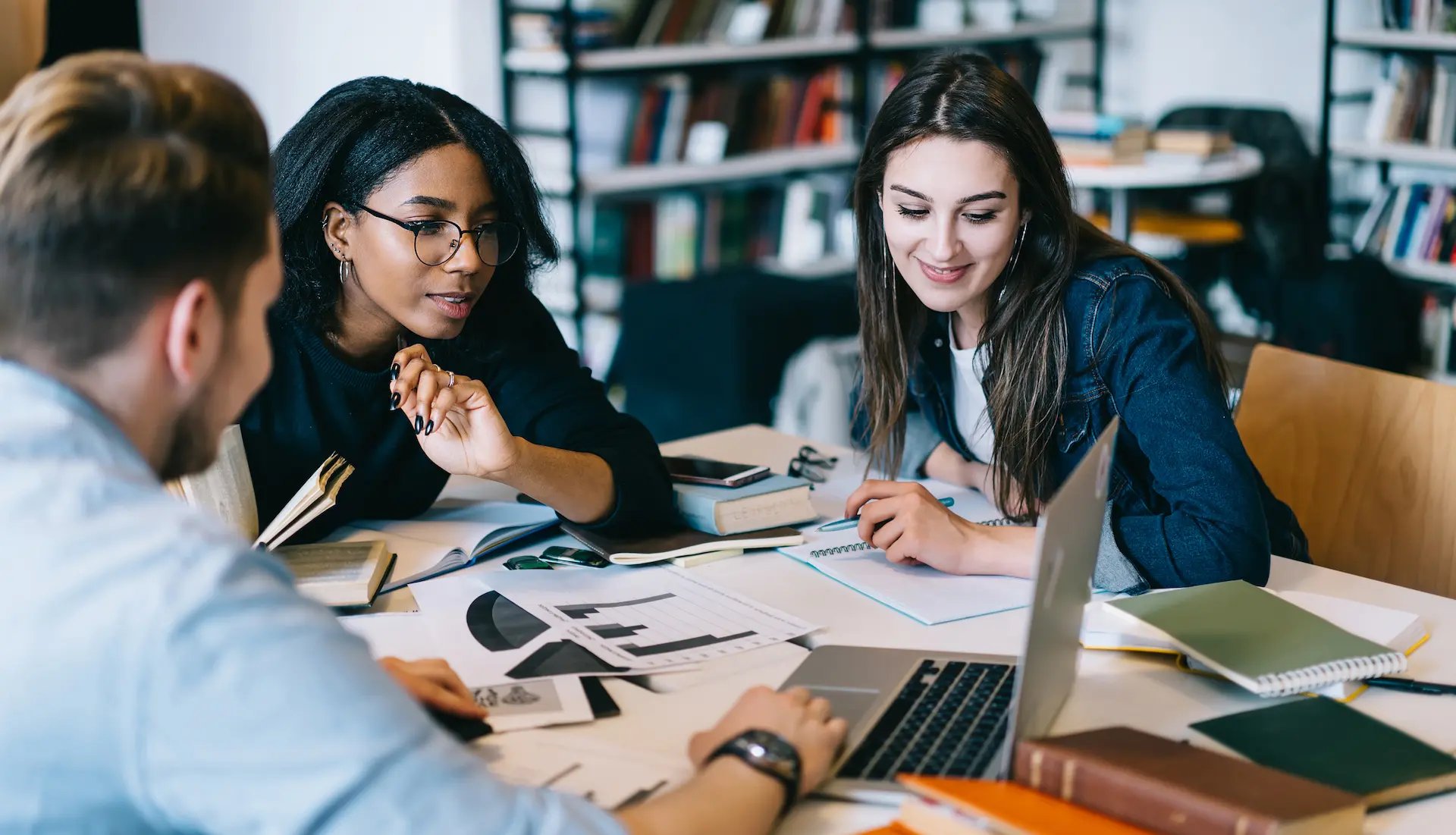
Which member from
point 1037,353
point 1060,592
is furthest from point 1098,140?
point 1060,592

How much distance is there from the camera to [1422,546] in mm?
1790

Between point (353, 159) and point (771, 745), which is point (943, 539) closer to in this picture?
point (771, 745)

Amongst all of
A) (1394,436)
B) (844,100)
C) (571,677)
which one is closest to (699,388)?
(844,100)

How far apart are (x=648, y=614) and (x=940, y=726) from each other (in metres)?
0.40

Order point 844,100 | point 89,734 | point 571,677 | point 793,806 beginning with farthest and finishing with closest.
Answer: point 844,100 → point 571,677 → point 793,806 → point 89,734

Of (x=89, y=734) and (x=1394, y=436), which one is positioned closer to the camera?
(x=89, y=734)

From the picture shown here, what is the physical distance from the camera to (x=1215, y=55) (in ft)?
17.2

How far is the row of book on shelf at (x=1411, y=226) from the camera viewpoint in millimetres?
4395

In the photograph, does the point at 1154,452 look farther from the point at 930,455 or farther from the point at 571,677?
the point at 571,677

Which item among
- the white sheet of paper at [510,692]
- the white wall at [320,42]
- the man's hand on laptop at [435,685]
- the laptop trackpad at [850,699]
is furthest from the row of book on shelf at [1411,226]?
the man's hand on laptop at [435,685]

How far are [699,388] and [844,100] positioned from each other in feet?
5.28

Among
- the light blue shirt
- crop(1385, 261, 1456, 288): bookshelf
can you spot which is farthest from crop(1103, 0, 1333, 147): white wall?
the light blue shirt

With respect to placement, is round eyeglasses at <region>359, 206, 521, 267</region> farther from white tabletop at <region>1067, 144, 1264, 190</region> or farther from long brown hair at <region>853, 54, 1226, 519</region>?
white tabletop at <region>1067, 144, 1264, 190</region>

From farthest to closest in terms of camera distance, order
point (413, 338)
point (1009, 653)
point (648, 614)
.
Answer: point (413, 338)
point (648, 614)
point (1009, 653)
